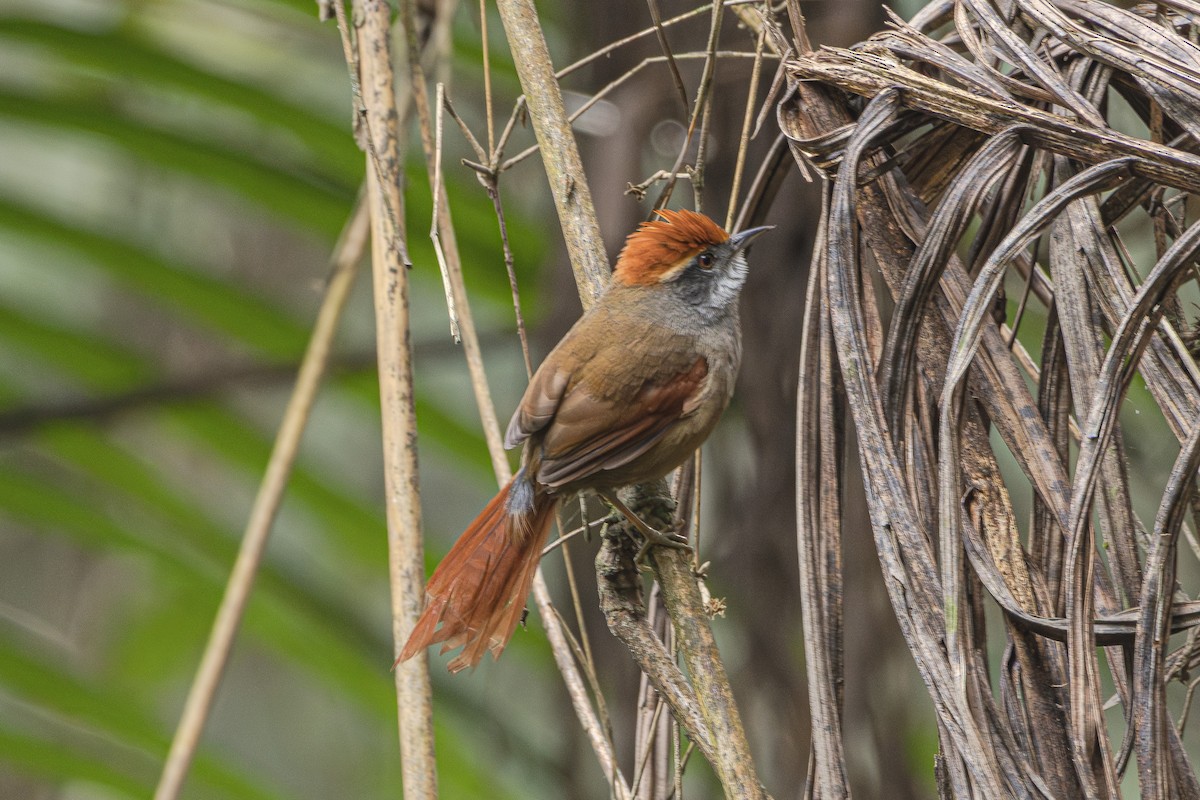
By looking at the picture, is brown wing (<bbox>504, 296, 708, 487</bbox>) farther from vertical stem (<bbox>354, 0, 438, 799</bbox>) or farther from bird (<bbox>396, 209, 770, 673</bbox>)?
vertical stem (<bbox>354, 0, 438, 799</bbox>)

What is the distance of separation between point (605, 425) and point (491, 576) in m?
0.43

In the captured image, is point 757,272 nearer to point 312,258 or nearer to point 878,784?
point 878,784

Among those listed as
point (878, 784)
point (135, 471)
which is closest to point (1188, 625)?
point (878, 784)

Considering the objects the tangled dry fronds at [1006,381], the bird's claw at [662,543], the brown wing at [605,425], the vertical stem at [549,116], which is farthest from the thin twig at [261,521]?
the tangled dry fronds at [1006,381]

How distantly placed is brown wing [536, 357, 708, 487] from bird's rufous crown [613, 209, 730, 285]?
0.91 feet

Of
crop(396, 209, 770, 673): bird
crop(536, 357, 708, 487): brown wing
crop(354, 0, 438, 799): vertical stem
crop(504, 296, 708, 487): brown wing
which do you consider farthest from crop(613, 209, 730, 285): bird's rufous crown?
crop(354, 0, 438, 799): vertical stem

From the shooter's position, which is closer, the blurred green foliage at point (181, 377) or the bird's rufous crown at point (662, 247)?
the bird's rufous crown at point (662, 247)

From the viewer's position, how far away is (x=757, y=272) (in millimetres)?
3145

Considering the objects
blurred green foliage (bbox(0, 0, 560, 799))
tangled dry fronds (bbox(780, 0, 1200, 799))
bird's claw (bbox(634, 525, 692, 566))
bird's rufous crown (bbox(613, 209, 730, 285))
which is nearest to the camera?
tangled dry fronds (bbox(780, 0, 1200, 799))

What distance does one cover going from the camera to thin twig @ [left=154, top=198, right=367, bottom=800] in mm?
2316

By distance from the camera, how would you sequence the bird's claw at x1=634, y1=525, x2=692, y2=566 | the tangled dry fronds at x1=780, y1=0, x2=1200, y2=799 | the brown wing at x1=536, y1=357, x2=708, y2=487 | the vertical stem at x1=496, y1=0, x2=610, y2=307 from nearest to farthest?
the tangled dry fronds at x1=780, y1=0, x2=1200, y2=799
the bird's claw at x1=634, y1=525, x2=692, y2=566
the vertical stem at x1=496, y1=0, x2=610, y2=307
the brown wing at x1=536, y1=357, x2=708, y2=487

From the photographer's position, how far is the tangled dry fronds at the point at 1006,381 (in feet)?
4.22

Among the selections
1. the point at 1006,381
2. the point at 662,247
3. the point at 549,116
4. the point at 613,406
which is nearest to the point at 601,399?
the point at 613,406

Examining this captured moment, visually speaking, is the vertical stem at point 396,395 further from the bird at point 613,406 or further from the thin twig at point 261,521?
the thin twig at point 261,521
